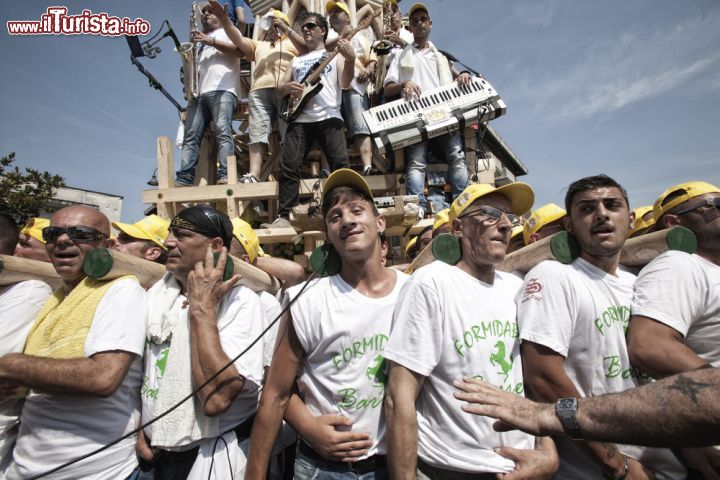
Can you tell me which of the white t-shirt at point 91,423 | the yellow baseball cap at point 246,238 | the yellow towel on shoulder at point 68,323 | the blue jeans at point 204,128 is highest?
the blue jeans at point 204,128

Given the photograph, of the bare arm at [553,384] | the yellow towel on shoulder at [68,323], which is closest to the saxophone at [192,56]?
the yellow towel on shoulder at [68,323]

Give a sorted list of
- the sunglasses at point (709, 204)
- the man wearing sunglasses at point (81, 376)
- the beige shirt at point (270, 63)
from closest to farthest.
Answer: the man wearing sunglasses at point (81, 376) < the sunglasses at point (709, 204) < the beige shirt at point (270, 63)

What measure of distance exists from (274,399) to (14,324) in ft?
5.68

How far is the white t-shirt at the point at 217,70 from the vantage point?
5.80 meters

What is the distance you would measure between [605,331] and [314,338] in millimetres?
1591

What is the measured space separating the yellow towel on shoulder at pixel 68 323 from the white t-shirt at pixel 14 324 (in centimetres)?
11

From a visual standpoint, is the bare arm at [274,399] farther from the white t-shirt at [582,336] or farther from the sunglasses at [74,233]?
the sunglasses at [74,233]

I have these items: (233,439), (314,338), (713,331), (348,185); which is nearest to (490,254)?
(348,185)

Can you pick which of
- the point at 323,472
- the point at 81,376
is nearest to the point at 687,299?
the point at 323,472

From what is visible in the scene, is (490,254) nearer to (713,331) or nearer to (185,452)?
(713,331)

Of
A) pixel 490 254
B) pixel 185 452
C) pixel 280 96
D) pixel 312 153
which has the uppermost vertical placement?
pixel 280 96

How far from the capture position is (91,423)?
6.44 feet

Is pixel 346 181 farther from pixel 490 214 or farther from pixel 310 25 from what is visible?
pixel 310 25

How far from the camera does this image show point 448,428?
5.81 feet
